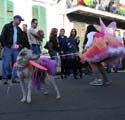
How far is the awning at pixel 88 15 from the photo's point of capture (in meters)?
31.5

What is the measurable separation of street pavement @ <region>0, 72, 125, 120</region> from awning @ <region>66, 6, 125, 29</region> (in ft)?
65.5

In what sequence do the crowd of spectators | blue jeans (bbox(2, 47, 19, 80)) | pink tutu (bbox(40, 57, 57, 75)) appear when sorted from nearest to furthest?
pink tutu (bbox(40, 57, 57, 75))
blue jeans (bbox(2, 47, 19, 80))
the crowd of spectators

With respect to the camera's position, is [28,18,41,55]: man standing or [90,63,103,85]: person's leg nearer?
[90,63,103,85]: person's leg

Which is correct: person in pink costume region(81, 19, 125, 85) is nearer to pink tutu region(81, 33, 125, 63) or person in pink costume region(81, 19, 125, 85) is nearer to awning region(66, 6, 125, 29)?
pink tutu region(81, 33, 125, 63)

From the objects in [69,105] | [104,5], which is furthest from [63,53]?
[104,5]

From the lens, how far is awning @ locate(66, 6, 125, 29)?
31.5 m

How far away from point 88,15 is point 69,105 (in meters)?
25.2

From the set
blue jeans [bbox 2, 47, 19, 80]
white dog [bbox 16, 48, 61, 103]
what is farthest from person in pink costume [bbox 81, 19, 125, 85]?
white dog [bbox 16, 48, 61, 103]

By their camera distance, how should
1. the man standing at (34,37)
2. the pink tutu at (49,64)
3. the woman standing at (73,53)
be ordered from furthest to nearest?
1. the woman standing at (73,53)
2. the man standing at (34,37)
3. the pink tutu at (49,64)

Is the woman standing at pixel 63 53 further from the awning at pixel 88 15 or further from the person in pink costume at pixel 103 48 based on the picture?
the awning at pixel 88 15

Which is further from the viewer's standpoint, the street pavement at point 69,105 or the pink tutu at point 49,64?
the pink tutu at point 49,64

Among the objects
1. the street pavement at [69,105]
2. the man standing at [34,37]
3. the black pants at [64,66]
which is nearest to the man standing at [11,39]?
the man standing at [34,37]

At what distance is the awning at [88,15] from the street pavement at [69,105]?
20.0 m

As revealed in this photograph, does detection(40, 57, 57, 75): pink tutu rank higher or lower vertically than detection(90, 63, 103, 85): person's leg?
higher
